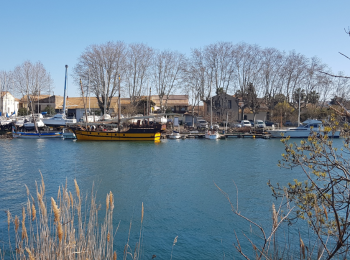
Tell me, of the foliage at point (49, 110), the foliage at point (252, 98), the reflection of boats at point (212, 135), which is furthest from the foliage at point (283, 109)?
the foliage at point (49, 110)

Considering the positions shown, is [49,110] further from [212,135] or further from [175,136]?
[212,135]

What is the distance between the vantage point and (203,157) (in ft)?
93.0

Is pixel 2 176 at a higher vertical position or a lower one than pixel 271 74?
lower

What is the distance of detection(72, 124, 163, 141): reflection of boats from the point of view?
4119 centimetres

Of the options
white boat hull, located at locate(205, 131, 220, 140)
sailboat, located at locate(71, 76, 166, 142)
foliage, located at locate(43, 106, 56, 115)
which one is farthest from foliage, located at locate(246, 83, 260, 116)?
foliage, located at locate(43, 106, 56, 115)

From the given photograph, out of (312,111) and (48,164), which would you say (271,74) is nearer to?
(312,111)

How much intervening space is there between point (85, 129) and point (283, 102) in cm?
3624

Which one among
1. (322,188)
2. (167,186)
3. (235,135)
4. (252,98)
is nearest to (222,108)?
(252,98)

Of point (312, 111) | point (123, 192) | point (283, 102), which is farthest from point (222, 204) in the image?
point (283, 102)

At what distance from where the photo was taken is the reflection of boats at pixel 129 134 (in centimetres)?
4119

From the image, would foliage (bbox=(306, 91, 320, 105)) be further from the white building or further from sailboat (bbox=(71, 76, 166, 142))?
the white building

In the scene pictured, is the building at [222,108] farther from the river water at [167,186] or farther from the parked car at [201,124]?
the river water at [167,186]

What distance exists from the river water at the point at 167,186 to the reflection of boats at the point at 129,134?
8.63 meters

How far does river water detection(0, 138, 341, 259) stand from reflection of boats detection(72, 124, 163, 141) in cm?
863
